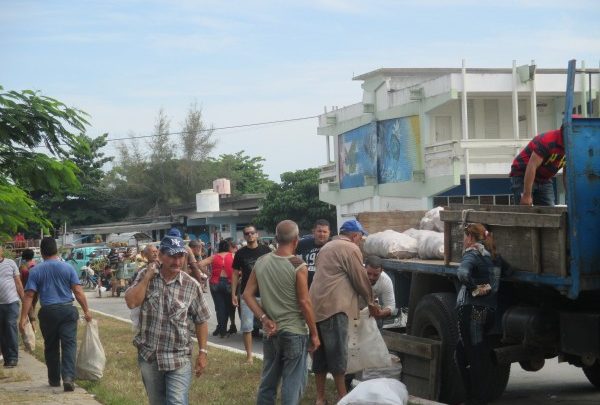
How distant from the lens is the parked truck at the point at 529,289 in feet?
24.5

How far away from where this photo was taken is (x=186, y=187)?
78.8 m

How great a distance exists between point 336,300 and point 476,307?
1217 millimetres

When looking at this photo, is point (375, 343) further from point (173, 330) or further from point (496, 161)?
point (496, 161)

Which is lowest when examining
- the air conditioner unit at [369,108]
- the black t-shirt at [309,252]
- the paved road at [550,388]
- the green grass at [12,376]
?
the green grass at [12,376]

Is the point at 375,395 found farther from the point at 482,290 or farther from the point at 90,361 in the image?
the point at 90,361

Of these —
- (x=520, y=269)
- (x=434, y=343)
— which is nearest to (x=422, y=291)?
(x=434, y=343)

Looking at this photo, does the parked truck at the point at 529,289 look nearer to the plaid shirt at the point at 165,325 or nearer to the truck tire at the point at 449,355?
the truck tire at the point at 449,355

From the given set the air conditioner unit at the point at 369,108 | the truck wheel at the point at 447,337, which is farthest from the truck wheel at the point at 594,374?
the air conditioner unit at the point at 369,108

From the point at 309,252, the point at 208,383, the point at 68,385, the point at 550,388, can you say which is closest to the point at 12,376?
the point at 68,385

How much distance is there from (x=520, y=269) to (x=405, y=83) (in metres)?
Answer: 35.6

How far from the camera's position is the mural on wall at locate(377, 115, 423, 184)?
40559 millimetres

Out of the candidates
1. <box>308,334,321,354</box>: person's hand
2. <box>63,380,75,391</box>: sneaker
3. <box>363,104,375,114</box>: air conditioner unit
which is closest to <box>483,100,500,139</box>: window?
<box>363,104,375,114</box>: air conditioner unit

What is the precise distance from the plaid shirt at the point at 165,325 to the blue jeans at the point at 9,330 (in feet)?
22.8

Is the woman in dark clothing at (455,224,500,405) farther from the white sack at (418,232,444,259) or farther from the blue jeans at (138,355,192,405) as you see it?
the blue jeans at (138,355,192,405)
